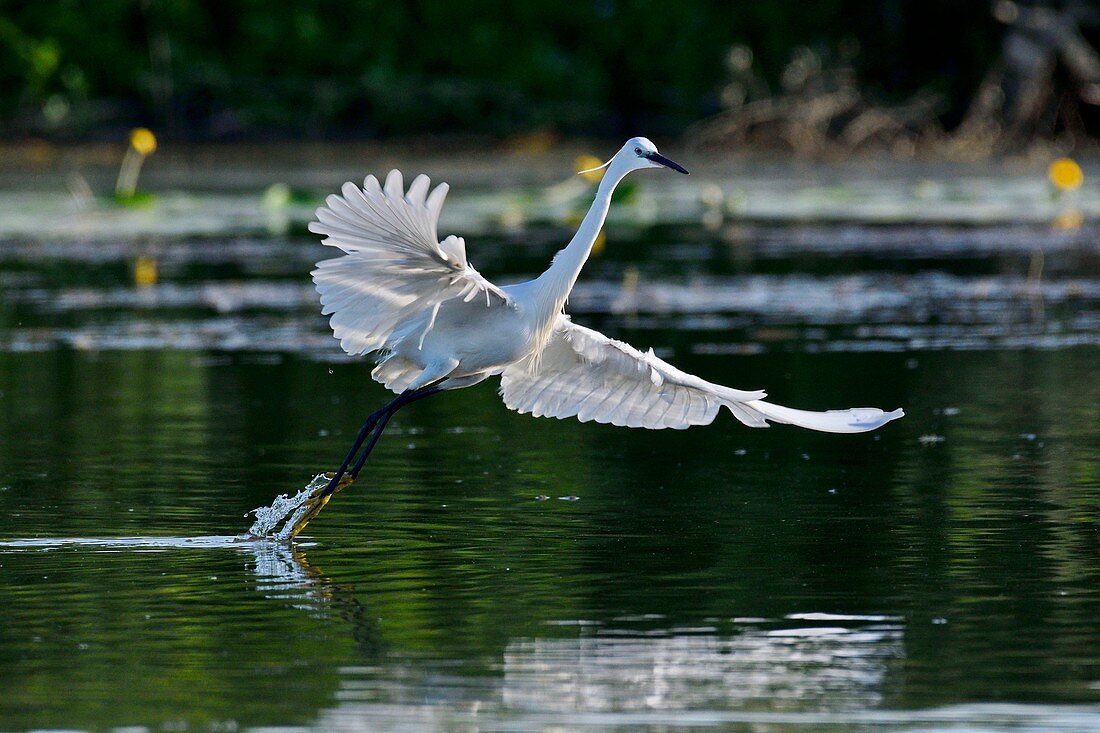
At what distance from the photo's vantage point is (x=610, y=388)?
9516mm

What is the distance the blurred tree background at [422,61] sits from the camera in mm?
39594

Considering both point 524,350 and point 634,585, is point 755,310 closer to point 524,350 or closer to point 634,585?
point 524,350

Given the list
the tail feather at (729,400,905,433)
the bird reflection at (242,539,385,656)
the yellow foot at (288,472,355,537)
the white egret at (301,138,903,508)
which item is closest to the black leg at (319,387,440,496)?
the white egret at (301,138,903,508)

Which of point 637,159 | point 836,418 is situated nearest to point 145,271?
point 637,159

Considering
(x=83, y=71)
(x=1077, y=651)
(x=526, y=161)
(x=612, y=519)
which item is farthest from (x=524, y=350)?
(x=83, y=71)

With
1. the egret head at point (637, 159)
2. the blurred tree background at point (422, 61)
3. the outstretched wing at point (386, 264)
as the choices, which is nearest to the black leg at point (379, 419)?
the outstretched wing at point (386, 264)

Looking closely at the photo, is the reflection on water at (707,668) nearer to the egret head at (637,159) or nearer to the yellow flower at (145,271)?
the egret head at (637,159)

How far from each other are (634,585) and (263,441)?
4.10 metres

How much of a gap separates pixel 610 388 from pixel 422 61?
32.6 meters

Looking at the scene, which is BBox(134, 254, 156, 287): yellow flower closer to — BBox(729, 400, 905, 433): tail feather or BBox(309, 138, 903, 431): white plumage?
BBox(309, 138, 903, 431): white plumage

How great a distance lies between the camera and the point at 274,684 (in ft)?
20.8

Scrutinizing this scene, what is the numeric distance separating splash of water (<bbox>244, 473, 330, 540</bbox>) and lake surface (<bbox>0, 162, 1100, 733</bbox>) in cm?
11

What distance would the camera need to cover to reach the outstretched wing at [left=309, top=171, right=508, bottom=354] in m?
7.98

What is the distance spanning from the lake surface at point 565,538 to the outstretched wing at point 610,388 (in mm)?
408
